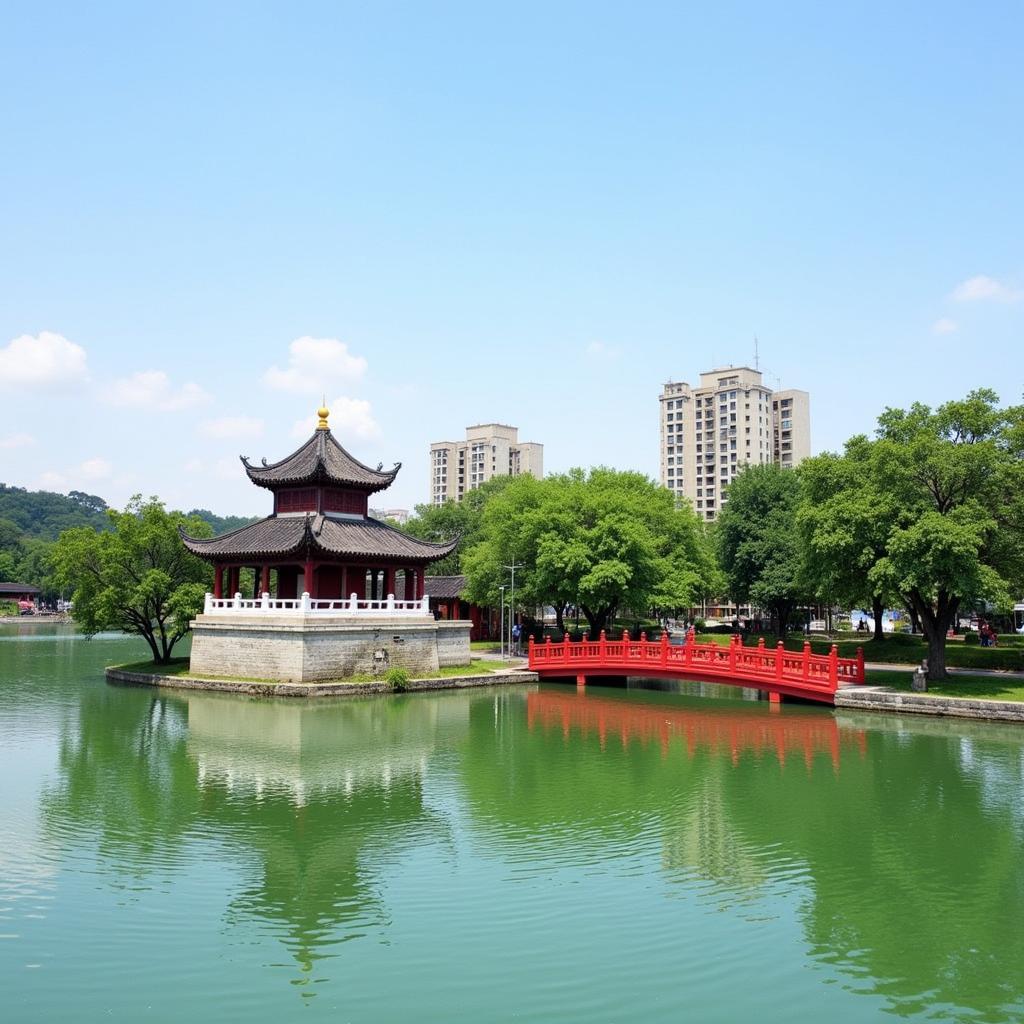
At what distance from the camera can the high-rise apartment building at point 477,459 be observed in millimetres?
134750

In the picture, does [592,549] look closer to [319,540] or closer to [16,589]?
[319,540]

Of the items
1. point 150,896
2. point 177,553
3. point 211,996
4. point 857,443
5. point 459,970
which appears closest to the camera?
point 211,996

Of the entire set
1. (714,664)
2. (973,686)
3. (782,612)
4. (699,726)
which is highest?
(782,612)

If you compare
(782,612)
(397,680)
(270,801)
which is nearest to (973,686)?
(397,680)

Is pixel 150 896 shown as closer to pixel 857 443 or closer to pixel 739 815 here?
pixel 739 815

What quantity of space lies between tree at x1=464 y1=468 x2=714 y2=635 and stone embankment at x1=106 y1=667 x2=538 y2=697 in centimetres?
648

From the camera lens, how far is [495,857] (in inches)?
559

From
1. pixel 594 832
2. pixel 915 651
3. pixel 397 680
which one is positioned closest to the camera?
pixel 594 832

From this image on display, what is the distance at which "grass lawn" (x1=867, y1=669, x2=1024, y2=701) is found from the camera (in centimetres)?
2933

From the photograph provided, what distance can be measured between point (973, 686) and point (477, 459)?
108302mm

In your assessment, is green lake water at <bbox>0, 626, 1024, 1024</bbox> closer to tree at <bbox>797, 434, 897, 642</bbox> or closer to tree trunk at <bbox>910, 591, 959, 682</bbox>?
tree trunk at <bbox>910, 591, 959, 682</bbox>

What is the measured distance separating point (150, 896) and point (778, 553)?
45.3m

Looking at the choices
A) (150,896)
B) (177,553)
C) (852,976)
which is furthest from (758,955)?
(177,553)

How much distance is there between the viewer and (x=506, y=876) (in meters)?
13.3
